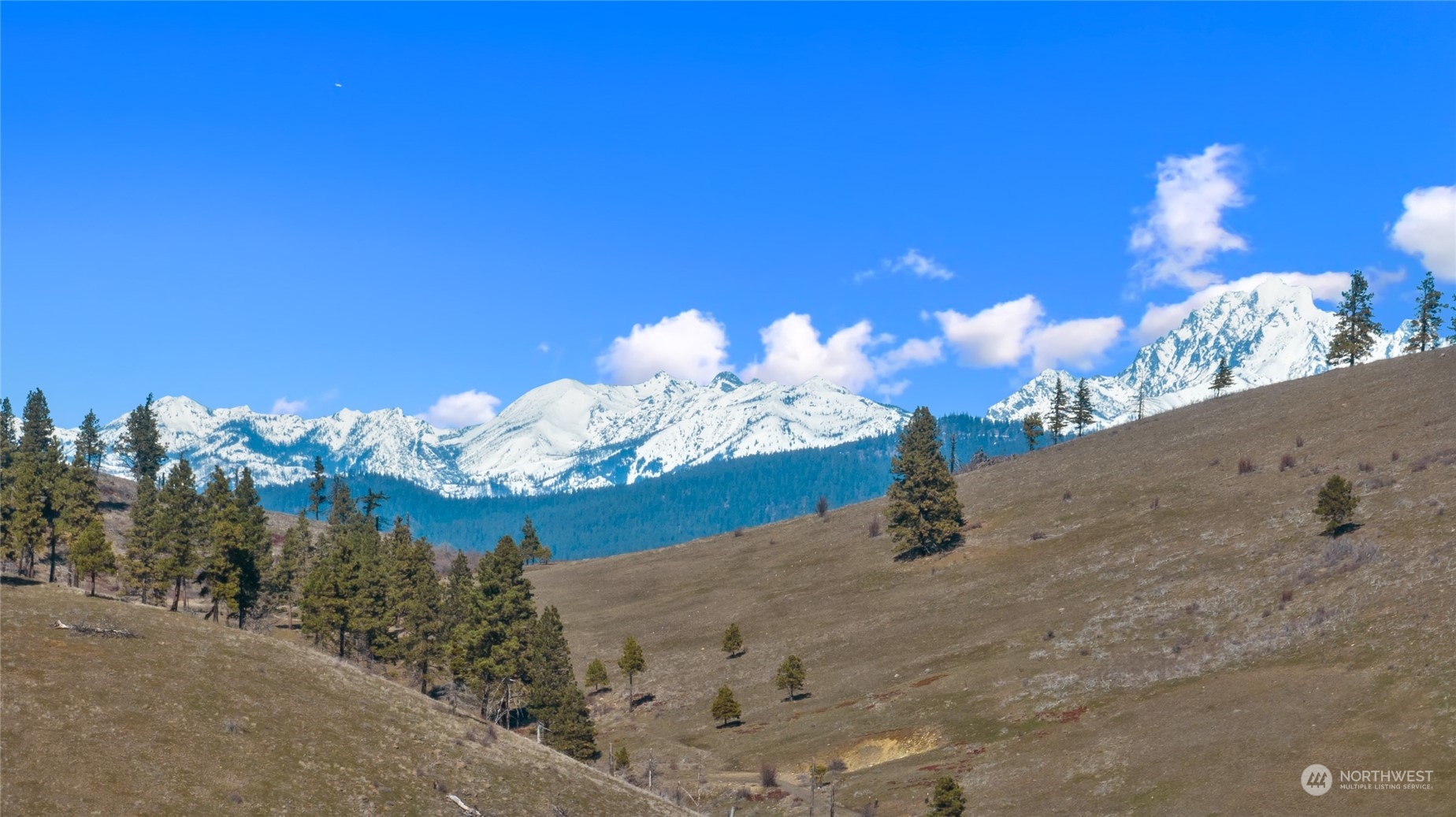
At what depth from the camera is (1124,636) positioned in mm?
82562

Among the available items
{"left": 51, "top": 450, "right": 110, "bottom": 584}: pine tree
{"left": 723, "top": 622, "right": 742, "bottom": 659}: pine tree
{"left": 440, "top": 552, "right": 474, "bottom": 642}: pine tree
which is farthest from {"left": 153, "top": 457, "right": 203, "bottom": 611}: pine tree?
{"left": 723, "top": 622, "right": 742, "bottom": 659}: pine tree

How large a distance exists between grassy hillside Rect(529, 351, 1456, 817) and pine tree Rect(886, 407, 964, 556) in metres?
3.45

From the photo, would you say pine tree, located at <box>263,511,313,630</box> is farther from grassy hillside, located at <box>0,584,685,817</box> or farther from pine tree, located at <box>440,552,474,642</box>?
grassy hillside, located at <box>0,584,685,817</box>

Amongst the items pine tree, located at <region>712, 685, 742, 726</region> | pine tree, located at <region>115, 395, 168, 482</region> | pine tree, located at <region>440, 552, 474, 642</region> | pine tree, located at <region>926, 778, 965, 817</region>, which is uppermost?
pine tree, located at <region>115, 395, 168, 482</region>

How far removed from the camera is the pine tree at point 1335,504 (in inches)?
3366

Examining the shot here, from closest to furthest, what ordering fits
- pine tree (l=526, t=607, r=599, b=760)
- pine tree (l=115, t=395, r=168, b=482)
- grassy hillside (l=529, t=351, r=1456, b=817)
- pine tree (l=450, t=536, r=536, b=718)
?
grassy hillside (l=529, t=351, r=1456, b=817) → pine tree (l=526, t=607, r=599, b=760) → pine tree (l=450, t=536, r=536, b=718) → pine tree (l=115, t=395, r=168, b=482)

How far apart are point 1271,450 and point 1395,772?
80.2 meters

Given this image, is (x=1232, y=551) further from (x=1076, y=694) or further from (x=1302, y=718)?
(x=1302, y=718)

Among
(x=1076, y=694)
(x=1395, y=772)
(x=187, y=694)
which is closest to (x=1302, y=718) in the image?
(x=1395, y=772)

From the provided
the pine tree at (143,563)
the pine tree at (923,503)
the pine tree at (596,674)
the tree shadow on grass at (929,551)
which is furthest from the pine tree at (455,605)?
the tree shadow on grass at (929,551)

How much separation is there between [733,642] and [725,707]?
18214 millimetres

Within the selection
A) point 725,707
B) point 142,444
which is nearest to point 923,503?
point 725,707

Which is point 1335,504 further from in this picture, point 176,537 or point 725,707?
point 176,537

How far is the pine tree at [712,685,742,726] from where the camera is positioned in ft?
295
